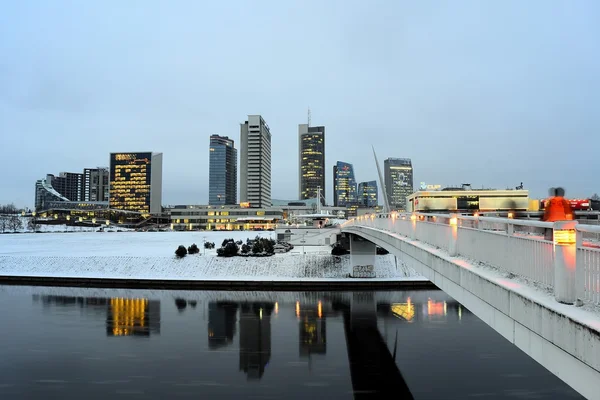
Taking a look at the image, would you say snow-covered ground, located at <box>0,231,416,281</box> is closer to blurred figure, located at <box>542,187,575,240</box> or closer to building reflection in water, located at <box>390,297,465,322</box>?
building reflection in water, located at <box>390,297,465,322</box>

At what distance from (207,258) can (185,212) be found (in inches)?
4024

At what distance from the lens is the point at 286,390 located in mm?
15297

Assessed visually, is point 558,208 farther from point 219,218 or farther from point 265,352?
point 219,218

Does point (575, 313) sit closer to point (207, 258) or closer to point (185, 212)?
point (207, 258)

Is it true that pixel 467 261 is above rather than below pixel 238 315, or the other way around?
above

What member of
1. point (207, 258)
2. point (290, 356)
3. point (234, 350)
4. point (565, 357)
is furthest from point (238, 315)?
point (565, 357)

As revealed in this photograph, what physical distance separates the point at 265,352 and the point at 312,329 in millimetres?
4767

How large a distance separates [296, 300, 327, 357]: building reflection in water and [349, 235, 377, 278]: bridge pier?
9525 millimetres

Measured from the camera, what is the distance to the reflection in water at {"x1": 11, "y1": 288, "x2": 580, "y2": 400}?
15375 mm

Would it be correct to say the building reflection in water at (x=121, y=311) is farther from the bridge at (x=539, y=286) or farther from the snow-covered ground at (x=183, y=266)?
the bridge at (x=539, y=286)

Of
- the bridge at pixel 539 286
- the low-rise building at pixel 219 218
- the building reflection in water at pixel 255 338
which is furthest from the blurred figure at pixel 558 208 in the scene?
the low-rise building at pixel 219 218

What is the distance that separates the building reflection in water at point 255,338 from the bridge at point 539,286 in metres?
11.7

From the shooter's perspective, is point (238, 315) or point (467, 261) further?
point (238, 315)

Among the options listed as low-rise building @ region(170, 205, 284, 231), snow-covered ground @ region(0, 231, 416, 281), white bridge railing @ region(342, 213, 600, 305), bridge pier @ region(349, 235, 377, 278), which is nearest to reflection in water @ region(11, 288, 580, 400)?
bridge pier @ region(349, 235, 377, 278)
